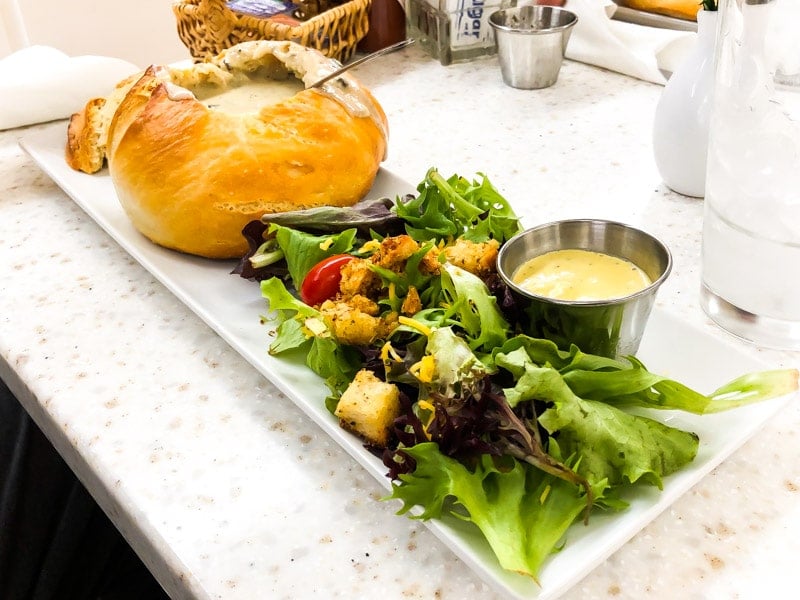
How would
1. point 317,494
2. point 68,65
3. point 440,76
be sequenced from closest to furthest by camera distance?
1. point 317,494
2. point 68,65
3. point 440,76

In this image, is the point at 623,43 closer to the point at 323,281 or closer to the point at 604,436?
the point at 323,281

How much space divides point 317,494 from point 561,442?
23 centimetres

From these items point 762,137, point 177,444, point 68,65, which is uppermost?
point 762,137

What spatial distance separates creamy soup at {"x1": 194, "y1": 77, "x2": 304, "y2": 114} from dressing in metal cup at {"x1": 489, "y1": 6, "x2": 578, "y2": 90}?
1.81ft

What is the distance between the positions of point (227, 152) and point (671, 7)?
1.11 meters

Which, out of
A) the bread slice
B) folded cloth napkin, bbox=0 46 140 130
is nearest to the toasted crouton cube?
the bread slice

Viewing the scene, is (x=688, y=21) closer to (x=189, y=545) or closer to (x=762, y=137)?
(x=762, y=137)

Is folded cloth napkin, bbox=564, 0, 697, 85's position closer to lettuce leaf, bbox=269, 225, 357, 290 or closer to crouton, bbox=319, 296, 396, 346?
lettuce leaf, bbox=269, 225, 357, 290

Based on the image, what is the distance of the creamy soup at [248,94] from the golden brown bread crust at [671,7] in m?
0.90

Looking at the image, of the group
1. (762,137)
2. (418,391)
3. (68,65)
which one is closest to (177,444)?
(418,391)

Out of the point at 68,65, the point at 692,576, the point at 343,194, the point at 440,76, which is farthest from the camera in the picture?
the point at 440,76

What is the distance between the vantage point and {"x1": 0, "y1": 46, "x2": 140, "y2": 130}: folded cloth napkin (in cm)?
159

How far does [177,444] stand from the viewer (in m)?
0.81

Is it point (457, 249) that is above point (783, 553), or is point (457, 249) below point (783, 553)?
above
